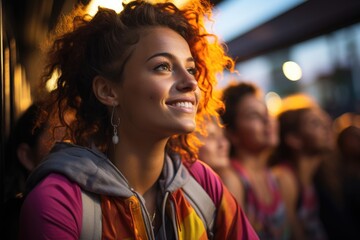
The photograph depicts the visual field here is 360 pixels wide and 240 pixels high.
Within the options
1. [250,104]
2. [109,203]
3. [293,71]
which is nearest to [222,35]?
[250,104]

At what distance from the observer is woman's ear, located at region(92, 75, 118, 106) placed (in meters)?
1.60

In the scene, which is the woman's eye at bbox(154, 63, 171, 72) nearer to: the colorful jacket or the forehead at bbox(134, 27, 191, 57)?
the forehead at bbox(134, 27, 191, 57)

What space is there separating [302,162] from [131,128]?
211 centimetres

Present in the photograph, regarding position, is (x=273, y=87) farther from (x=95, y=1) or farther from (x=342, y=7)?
(x=95, y=1)

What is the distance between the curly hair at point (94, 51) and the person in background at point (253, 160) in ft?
3.02

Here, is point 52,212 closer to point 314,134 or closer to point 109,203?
point 109,203

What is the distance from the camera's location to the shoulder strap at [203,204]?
5.02 ft

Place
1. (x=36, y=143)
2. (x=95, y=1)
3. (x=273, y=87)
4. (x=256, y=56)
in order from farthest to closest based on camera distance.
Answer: (x=273, y=87) → (x=256, y=56) → (x=95, y=1) → (x=36, y=143)

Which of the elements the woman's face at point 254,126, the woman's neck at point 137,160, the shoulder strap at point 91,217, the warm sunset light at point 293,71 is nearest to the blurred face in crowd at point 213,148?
the woman's face at point 254,126

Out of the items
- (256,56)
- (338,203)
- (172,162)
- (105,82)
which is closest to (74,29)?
(105,82)

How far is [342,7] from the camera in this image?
343 cm

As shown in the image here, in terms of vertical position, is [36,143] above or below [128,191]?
above

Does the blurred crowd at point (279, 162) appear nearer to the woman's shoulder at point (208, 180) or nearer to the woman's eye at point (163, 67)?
the woman's shoulder at point (208, 180)

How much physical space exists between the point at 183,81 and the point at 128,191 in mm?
450
